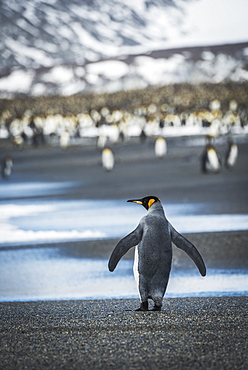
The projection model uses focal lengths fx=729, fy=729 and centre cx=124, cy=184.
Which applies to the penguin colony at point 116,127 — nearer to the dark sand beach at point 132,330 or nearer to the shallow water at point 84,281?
the dark sand beach at point 132,330

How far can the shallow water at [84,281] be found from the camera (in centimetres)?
391

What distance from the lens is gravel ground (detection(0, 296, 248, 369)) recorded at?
2.51 m

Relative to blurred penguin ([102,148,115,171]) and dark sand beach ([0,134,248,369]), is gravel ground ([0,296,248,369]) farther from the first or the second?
blurred penguin ([102,148,115,171])

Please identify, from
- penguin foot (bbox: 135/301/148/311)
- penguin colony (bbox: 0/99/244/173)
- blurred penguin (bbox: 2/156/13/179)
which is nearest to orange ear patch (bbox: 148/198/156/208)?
penguin foot (bbox: 135/301/148/311)

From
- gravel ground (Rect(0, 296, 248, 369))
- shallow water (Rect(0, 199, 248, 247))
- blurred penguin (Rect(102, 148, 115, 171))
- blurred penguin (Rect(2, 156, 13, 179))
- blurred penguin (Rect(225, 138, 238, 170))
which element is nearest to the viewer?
gravel ground (Rect(0, 296, 248, 369))

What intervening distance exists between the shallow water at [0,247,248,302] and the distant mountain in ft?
137

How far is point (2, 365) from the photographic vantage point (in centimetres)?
252

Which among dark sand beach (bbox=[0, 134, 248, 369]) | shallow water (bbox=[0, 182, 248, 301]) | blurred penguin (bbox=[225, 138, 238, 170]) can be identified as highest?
blurred penguin (bbox=[225, 138, 238, 170])

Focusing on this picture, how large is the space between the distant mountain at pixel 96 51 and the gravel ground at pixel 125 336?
43.3 meters

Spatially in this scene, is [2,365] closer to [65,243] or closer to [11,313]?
[11,313]

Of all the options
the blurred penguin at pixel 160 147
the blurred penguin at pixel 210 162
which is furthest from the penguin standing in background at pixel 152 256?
the blurred penguin at pixel 160 147

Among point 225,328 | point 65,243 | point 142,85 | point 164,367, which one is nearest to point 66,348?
point 164,367

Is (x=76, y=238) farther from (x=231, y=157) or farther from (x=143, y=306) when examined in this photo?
(x=231, y=157)

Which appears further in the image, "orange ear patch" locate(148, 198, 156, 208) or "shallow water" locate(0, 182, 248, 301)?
"shallow water" locate(0, 182, 248, 301)
